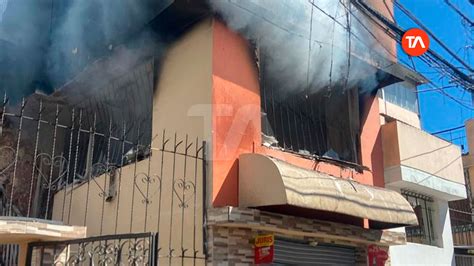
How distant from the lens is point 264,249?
7.76 m

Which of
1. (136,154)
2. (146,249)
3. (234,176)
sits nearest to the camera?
(146,249)

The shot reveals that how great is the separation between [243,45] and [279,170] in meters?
2.45

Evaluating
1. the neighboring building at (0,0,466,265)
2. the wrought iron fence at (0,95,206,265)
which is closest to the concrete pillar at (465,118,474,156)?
the neighboring building at (0,0,466,265)

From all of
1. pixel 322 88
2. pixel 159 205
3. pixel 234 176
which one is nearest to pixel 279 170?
pixel 234 176

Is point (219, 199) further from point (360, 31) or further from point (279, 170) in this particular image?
point (360, 31)

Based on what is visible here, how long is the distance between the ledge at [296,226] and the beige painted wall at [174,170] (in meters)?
0.49

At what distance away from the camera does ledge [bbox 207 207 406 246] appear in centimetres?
742

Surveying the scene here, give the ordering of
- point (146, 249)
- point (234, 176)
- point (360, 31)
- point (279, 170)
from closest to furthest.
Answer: point (146, 249)
point (279, 170)
point (234, 176)
point (360, 31)

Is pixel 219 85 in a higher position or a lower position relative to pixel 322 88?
lower

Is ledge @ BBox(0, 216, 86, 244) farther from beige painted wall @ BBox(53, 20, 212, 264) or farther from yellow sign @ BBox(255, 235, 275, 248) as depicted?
yellow sign @ BBox(255, 235, 275, 248)

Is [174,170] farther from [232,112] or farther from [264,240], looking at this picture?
[264,240]

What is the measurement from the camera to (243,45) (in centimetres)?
884

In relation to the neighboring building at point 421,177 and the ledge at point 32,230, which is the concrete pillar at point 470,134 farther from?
the ledge at point 32,230

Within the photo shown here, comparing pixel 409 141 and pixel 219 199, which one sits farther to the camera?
pixel 409 141
